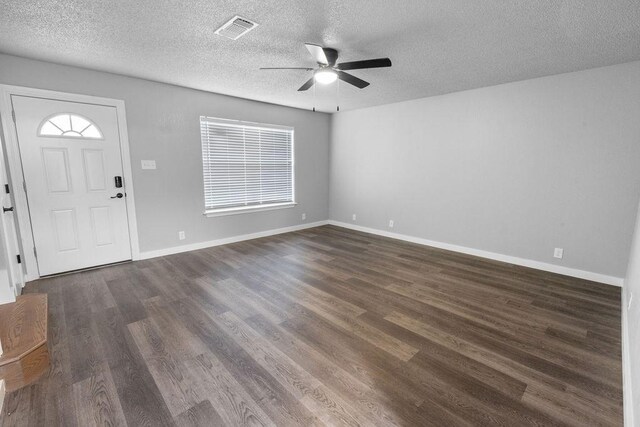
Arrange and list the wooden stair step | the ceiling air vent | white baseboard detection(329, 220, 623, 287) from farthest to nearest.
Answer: white baseboard detection(329, 220, 623, 287) < the ceiling air vent < the wooden stair step

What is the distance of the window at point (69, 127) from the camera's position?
3285mm

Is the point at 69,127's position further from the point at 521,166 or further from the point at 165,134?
the point at 521,166

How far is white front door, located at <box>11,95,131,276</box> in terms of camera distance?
322cm

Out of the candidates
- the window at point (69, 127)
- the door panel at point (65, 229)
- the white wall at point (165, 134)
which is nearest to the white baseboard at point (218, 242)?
the white wall at point (165, 134)

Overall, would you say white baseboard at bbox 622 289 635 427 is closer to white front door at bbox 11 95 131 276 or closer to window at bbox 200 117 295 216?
window at bbox 200 117 295 216

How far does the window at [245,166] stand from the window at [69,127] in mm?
1417

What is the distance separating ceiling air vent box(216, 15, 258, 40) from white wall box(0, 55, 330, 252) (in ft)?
6.88

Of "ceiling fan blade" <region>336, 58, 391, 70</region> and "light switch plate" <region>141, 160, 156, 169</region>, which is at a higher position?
"ceiling fan blade" <region>336, 58, 391, 70</region>

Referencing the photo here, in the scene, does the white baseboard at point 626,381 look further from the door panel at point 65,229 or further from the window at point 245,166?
the door panel at point 65,229

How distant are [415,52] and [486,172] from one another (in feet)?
7.46

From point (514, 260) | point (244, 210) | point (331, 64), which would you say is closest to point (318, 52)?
point (331, 64)

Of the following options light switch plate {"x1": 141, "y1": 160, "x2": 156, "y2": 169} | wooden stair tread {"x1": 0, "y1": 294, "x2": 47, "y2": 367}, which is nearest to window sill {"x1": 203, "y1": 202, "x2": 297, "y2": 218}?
light switch plate {"x1": 141, "y1": 160, "x2": 156, "y2": 169}

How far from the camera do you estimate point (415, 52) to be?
288cm

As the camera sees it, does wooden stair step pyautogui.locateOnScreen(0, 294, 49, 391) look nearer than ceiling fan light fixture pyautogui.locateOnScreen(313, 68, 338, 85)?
Yes
